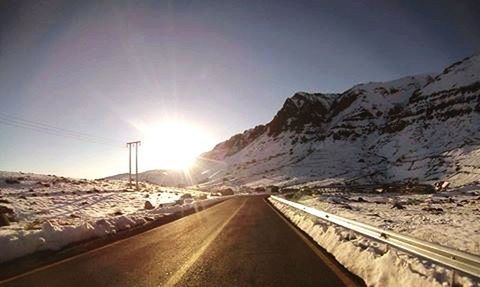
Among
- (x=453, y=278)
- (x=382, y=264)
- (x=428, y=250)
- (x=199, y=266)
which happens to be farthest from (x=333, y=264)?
(x=453, y=278)

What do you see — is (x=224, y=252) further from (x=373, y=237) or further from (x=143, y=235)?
(x=143, y=235)

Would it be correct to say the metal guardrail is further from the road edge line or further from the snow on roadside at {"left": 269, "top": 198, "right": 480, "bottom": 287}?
the road edge line

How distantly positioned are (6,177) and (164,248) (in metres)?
55.3

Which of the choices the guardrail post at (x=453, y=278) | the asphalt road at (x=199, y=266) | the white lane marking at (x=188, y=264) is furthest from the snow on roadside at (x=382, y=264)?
the white lane marking at (x=188, y=264)

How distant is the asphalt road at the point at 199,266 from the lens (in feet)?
24.1

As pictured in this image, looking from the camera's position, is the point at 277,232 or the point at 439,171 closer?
the point at 277,232

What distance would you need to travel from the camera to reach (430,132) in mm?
181125

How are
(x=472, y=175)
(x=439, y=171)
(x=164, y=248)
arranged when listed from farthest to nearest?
1. (x=439, y=171)
2. (x=472, y=175)
3. (x=164, y=248)

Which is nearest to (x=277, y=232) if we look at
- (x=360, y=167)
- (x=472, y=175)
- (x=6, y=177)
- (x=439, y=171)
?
(x=6, y=177)

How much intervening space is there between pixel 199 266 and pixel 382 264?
149 inches

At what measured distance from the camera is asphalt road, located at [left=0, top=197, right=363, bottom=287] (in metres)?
7.34

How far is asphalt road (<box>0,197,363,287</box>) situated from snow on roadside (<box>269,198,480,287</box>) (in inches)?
12.4

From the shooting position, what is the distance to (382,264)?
266 inches

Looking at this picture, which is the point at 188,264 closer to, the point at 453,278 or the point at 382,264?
the point at 382,264
